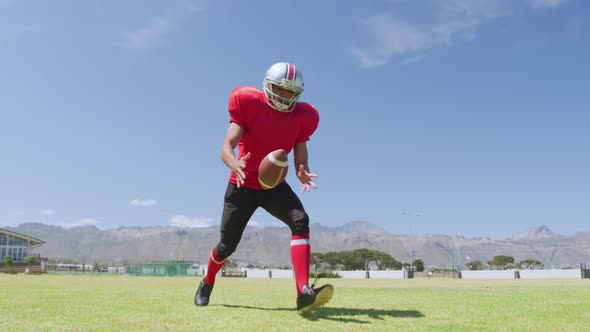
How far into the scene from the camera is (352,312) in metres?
5.36

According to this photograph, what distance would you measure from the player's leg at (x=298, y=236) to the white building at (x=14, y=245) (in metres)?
89.5

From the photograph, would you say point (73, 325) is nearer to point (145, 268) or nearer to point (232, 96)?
point (232, 96)

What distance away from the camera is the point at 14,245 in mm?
83625

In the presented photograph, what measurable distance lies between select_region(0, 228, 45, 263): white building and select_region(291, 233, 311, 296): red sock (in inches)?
3538

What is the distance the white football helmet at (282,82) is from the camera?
567 cm

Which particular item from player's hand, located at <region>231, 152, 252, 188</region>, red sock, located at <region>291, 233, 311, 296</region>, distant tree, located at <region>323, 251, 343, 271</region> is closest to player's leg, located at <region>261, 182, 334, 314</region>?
red sock, located at <region>291, 233, 311, 296</region>

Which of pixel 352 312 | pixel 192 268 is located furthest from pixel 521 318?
pixel 192 268

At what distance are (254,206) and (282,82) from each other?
1.59 m

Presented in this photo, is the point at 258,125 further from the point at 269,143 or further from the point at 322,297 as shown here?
Answer: the point at 322,297

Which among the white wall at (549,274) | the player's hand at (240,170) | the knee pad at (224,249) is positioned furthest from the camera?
the white wall at (549,274)

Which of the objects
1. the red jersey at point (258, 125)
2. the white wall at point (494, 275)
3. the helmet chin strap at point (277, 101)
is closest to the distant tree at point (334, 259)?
the white wall at point (494, 275)

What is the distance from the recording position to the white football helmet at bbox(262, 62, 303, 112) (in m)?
5.67

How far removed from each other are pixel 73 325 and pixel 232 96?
3.07 m

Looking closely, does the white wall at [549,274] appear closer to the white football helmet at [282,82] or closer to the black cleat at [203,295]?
the black cleat at [203,295]
